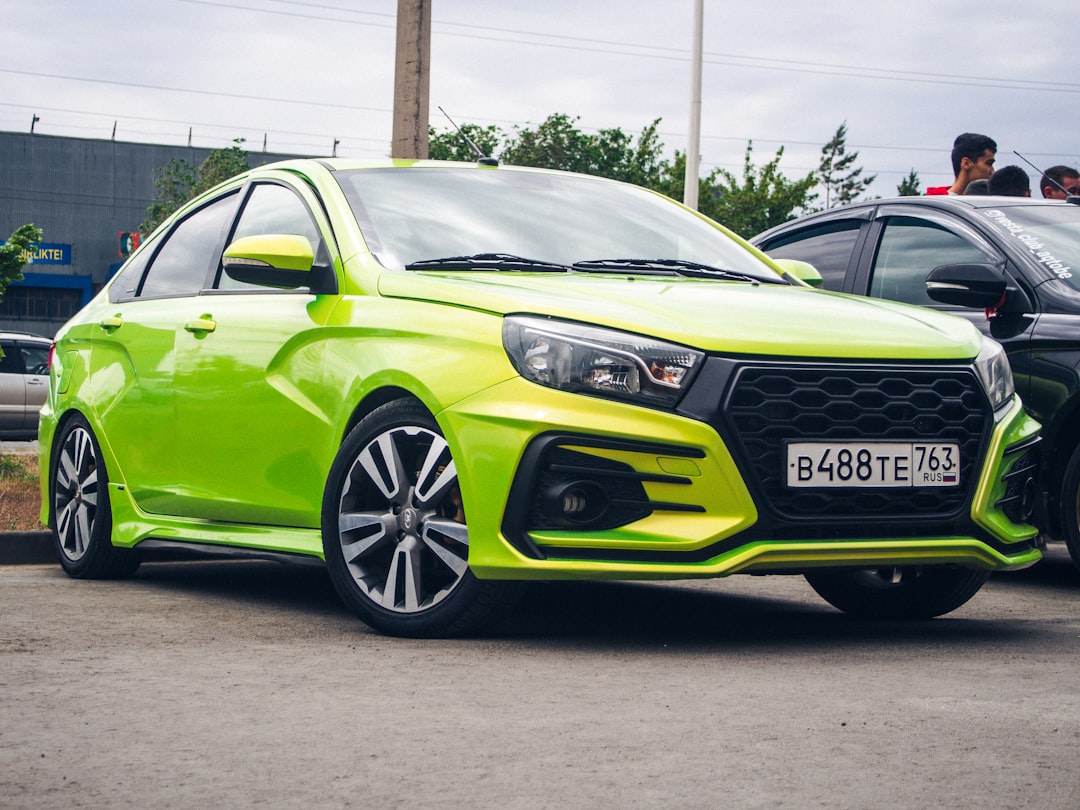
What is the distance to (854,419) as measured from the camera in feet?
15.7

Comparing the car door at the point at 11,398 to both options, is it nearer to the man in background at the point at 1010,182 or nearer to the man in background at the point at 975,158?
the man in background at the point at 975,158

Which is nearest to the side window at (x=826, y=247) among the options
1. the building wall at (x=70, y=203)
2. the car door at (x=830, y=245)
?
the car door at (x=830, y=245)

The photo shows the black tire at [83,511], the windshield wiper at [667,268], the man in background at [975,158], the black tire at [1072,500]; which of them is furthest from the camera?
the man in background at [975,158]

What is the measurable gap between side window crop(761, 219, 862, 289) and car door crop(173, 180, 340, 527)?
2.96 metres

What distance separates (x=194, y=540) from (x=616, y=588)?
180cm

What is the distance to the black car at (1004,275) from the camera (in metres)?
6.77

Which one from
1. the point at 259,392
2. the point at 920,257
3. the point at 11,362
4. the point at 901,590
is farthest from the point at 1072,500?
the point at 11,362

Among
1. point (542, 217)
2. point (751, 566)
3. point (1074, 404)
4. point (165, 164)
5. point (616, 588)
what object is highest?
point (165, 164)

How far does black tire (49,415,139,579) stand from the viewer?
6914 mm

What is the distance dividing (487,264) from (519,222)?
447 millimetres

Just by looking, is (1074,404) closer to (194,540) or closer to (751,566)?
(751,566)

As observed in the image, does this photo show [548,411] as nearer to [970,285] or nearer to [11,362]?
[970,285]

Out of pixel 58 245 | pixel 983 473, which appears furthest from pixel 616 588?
pixel 58 245

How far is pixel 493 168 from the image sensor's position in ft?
21.1
